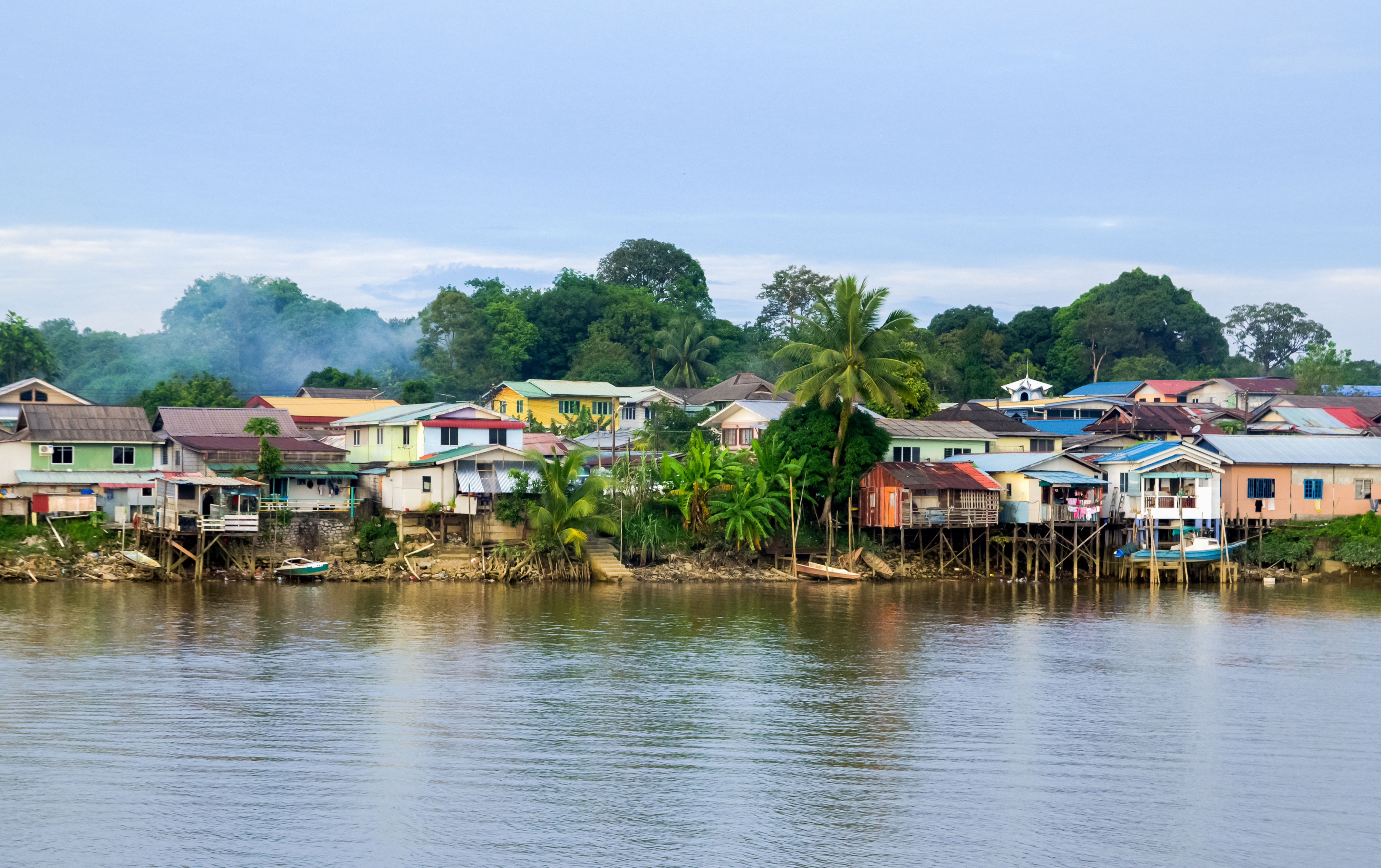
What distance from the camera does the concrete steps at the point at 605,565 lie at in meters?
44.8

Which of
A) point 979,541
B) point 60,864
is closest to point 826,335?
point 979,541

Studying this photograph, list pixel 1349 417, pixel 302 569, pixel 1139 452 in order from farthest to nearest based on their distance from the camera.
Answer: pixel 1349 417 < pixel 1139 452 < pixel 302 569

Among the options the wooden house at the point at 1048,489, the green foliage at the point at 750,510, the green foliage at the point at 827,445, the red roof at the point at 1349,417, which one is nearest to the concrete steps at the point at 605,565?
the green foliage at the point at 750,510

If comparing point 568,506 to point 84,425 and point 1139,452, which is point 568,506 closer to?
point 84,425

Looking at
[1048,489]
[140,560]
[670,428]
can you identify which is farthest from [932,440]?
[140,560]

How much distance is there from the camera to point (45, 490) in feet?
143

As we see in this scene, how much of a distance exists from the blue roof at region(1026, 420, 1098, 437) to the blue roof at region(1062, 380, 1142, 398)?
29.0 feet

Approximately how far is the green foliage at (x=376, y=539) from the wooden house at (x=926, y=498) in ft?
54.5

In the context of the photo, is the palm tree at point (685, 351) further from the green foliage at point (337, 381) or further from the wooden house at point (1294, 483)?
the wooden house at point (1294, 483)

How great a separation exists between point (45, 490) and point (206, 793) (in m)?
28.3

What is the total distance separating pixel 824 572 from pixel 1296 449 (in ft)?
62.8

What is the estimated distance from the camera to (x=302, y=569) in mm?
42719

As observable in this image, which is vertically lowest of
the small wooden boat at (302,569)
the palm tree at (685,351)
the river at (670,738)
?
the river at (670,738)

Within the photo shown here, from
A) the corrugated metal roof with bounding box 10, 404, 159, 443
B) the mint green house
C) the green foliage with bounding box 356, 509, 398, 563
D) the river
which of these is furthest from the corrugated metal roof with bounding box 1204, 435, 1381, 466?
the corrugated metal roof with bounding box 10, 404, 159, 443
